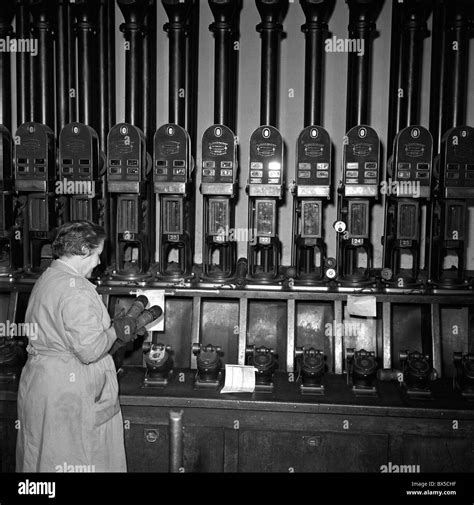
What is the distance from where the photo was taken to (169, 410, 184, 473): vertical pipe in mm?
2783

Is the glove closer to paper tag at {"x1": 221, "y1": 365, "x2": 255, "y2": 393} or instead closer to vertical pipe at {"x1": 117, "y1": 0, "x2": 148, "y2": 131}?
paper tag at {"x1": 221, "y1": 365, "x2": 255, "y2": 393}

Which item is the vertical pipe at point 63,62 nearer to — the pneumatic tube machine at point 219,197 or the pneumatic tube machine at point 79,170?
the pneumatic tube machine at point 79,170

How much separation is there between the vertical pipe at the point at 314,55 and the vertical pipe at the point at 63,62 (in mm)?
1751

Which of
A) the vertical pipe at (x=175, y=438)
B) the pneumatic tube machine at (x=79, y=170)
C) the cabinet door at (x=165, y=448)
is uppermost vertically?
the pneumatic tube machine at (x=79, y=170)

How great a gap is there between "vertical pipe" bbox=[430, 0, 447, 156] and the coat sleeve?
2.75 m

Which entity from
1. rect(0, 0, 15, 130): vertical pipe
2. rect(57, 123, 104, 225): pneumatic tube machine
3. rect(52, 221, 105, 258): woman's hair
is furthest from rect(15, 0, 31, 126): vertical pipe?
rect(52, 221, 105, 258): woman's hair

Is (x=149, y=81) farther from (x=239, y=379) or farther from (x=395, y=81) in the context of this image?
(x=239, y=379)

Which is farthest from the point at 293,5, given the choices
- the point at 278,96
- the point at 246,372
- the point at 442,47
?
the point at 246,372

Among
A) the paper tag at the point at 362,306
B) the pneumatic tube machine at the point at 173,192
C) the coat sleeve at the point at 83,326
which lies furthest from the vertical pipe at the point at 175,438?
the paper tag at the point at 362,306

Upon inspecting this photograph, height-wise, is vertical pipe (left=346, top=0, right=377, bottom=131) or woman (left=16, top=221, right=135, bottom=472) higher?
vertical pipe (left=346, top=0, right=377, bottom=131)

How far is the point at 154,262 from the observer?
4617 millimetres

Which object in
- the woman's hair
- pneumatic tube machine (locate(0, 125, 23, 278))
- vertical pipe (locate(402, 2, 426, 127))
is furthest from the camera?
vertical pipe (locate(402, 2, 426, 127))

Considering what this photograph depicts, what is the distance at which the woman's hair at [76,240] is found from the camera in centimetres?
285
